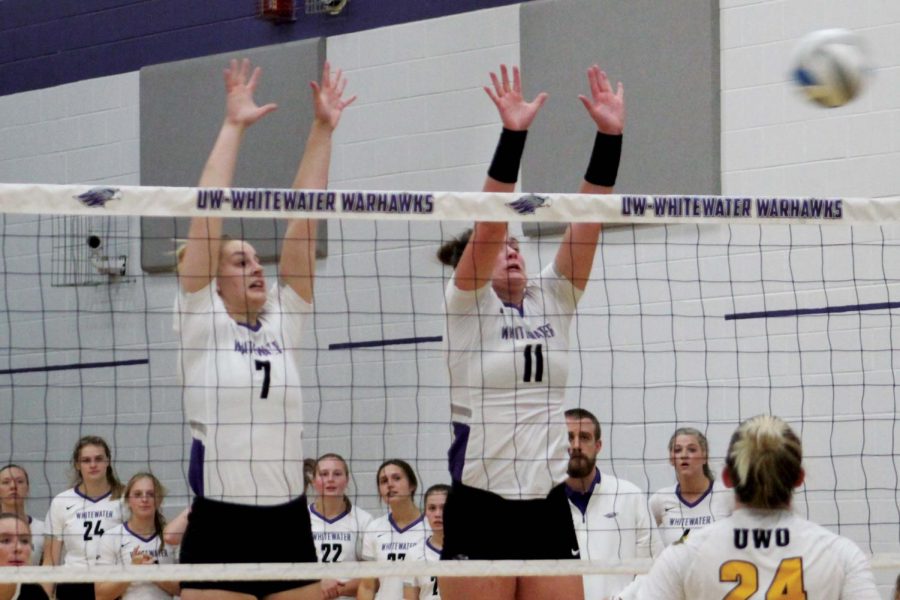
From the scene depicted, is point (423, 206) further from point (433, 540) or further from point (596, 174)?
point (433, 540)

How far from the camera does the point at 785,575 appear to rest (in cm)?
427

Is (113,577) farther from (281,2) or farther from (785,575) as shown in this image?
(281,2)

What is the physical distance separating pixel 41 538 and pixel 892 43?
22.6ft

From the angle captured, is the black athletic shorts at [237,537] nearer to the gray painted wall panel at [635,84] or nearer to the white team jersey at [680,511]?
the white team jersey at [680,511]

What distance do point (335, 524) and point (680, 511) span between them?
8.13 ft

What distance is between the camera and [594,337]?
1073 cm

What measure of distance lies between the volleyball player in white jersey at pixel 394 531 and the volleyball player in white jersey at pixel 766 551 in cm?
570

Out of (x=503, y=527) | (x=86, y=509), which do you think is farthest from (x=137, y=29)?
(x=503, y=527)

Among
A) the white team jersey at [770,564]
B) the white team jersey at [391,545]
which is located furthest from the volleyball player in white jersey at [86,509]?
the white team jersey at [770,564]

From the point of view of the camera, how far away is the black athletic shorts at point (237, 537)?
17.1ft

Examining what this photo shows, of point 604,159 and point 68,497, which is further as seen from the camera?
point 68,497

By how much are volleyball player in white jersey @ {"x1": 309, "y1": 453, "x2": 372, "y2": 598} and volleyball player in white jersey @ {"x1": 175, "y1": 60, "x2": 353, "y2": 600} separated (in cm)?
458

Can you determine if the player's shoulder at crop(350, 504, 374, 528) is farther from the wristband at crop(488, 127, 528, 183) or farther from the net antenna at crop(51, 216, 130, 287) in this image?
the wristband at crop(488, 127, 528, 183)

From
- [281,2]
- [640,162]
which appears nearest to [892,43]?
[640,162]
